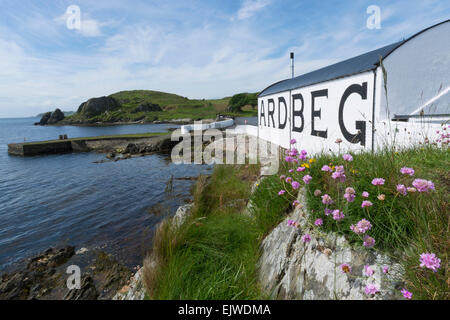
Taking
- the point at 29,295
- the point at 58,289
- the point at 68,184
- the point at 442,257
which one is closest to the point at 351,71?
the point at 442,257

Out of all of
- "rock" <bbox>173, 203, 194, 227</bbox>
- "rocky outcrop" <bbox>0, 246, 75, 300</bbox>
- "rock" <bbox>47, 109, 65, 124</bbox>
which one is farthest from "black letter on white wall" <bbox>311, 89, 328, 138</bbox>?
"rock" <bbox>47, 109, 65, 124</bbox>

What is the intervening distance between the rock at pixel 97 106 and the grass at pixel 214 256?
12970 centimetres

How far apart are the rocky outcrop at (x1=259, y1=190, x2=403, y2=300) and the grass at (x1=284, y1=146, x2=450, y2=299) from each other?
0.13 metres

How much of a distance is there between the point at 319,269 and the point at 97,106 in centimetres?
13539

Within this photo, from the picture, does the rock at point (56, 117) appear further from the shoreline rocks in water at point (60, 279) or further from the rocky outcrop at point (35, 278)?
the shoreline rocks in water at point (60, 279)

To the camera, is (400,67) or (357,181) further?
(400,67)

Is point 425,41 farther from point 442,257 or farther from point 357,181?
point 442,257

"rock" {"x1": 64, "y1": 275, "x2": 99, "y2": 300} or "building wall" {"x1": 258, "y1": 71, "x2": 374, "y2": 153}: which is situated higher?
"building wall" {"x1": 258, "y1": 71, "x2": 374, "y2": 153}

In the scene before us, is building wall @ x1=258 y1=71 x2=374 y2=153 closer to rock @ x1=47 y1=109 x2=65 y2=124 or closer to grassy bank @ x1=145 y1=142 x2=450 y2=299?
grassy bank @ x1=145 y1=142 x2=450 y2=299

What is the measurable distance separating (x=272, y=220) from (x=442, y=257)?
2.40 meters

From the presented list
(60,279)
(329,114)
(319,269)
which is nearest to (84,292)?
(60,279)

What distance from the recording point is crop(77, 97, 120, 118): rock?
374ft

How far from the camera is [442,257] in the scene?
6.70ft

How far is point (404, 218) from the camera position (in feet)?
7.80
